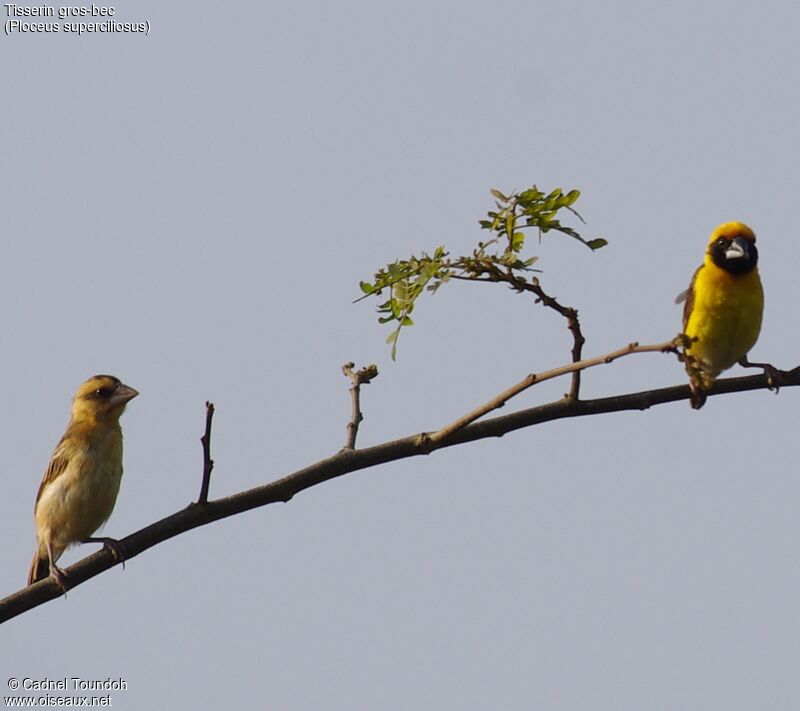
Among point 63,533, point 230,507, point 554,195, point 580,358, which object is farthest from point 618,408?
point 63,533

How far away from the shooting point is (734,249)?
6.81m

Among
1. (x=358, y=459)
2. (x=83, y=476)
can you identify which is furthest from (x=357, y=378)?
(x=83, y=476)

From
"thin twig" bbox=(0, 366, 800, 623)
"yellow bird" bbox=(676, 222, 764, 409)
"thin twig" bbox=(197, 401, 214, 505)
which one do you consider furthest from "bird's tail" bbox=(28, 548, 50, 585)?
"yellow bird" bbox=(676, 222, 764, 409)

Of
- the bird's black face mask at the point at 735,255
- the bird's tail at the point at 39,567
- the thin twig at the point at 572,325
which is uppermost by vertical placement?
the bird's black face mask at the point at 735,255

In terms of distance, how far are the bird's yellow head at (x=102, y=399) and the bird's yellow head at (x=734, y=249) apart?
11.4 feet

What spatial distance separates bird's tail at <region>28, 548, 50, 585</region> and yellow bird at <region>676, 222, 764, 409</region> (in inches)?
149

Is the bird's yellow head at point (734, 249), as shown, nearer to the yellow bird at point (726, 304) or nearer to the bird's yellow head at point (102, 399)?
the yellow bird at point (726, 304)

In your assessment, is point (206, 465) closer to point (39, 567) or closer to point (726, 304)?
point (39, 567)

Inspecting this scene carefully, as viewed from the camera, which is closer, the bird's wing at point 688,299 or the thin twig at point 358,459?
the thin twig at point 358,459

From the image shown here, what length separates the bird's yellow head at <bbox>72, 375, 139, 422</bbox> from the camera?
23.1 ft

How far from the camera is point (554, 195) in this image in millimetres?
3746

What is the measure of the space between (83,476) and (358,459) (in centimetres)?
365

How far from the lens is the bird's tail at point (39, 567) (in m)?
6.71

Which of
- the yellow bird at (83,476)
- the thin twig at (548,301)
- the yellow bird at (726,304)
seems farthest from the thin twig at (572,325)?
the yellow bird at (83,476)
